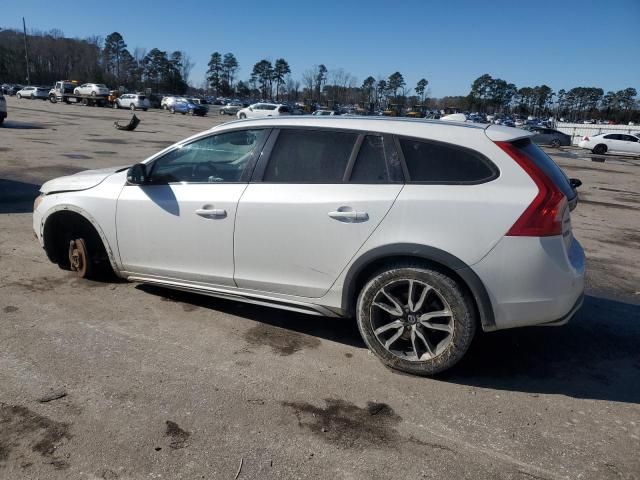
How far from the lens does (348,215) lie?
350cm

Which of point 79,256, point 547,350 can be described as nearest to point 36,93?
point 79,256

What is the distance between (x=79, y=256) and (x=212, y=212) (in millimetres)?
1807

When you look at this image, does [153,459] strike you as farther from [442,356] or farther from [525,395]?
[525,395]

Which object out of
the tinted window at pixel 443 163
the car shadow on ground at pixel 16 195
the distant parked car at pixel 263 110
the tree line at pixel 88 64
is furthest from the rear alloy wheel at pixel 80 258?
the tree line at pixel 88 64

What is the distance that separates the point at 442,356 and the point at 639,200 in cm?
1250

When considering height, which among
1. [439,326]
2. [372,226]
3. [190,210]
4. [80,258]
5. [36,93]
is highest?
[372,226]

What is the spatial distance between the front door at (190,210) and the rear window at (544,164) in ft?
6.25

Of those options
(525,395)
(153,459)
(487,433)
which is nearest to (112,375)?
(153,459)

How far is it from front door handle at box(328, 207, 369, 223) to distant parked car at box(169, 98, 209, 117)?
5293 cm

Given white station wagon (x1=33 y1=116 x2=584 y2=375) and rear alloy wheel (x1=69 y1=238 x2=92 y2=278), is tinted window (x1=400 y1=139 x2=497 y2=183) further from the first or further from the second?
rear alloy wheel (x1=69 y1=238 x2=92 y2=278)

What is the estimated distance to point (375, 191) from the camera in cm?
349

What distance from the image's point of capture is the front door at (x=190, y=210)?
3967 millimetres

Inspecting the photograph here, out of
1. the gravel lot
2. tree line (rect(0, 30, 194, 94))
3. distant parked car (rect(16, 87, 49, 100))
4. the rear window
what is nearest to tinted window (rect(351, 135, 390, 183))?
the rear window

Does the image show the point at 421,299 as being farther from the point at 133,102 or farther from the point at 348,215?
the point at 133,102
